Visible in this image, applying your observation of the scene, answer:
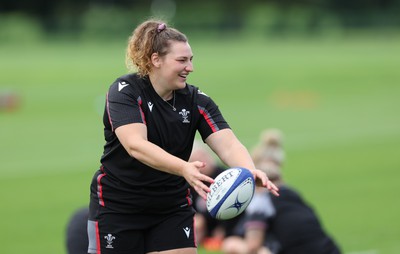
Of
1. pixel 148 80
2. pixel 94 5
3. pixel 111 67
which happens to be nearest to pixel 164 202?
pixel 148 80

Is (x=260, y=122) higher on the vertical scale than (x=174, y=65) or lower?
lower

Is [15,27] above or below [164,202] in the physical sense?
below

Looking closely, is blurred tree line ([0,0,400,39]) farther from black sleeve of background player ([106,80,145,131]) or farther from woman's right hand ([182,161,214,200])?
woman's right hand ([182,161,214,200])

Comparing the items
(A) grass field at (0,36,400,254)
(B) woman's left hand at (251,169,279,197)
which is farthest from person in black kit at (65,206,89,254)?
(A) grass field at (0,36,400,254)

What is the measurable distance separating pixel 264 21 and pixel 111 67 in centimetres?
1913

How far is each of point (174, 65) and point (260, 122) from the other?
1734cm

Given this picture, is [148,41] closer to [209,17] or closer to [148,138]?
[148,138]

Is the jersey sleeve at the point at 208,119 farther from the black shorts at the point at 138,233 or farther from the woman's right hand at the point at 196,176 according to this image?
the woman's right hand at the point at 196,176

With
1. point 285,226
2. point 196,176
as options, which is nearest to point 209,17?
point 285,226

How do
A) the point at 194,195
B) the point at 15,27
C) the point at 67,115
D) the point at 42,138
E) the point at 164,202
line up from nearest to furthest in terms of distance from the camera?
the point at 164,202
the point at 194,195
the point at 42,138
the point at 67,115
the point at 15,27

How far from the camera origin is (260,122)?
22953 mm

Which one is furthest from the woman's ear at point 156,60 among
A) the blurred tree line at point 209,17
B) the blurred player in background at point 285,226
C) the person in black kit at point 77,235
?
the blurred tree line at point 209,17

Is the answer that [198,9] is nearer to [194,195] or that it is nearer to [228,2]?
[228,2]

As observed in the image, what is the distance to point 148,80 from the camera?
5.90m
